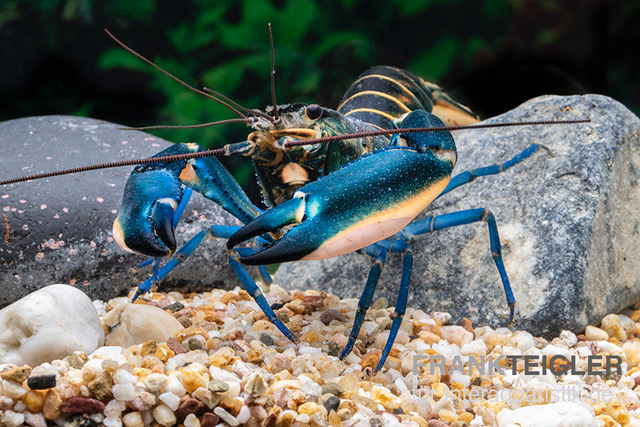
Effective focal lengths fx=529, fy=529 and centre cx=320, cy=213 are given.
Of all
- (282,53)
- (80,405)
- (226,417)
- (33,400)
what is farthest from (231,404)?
(282,53)

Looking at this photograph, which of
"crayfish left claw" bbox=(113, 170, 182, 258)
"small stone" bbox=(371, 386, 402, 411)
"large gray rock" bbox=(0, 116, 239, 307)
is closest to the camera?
"small stone" bbox=(371, 386, 402, 411)

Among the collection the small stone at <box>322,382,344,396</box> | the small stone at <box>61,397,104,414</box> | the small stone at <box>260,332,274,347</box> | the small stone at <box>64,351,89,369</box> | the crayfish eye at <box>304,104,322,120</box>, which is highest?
the crayfish eye at <box>304,104,322,120</box>

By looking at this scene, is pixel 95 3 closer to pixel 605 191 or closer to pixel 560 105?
pixel 560 105

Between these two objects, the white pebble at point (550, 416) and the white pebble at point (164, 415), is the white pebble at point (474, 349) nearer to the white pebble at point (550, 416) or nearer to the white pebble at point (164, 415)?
the white pebble at point (550, 416)

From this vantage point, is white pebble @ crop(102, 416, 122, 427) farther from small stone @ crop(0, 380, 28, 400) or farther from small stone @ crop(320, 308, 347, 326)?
small stone @ crop(320, 308, 347, 326)

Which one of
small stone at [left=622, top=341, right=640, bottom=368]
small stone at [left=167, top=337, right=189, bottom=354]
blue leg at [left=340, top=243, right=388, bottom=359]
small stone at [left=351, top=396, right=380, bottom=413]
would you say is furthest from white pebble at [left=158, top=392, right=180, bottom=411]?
small stone at [left=622, top=341, right=640, bottom=368]

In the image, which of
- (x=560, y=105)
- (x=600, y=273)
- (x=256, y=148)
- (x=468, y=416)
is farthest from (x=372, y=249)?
(x=560, y=105)
